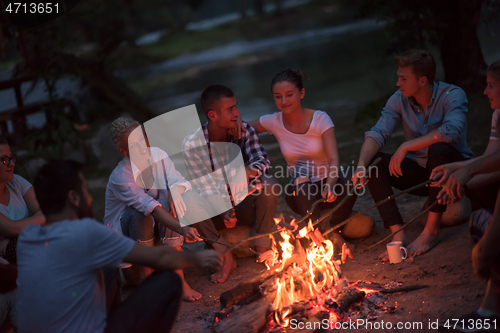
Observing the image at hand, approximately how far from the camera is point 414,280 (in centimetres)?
325

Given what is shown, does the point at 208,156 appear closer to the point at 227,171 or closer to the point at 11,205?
the point at 227,171

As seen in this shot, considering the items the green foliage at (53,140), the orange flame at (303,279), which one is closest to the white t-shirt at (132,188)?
the orange flame at (303,279)

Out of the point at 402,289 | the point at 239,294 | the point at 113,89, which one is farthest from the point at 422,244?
the point at 113,89

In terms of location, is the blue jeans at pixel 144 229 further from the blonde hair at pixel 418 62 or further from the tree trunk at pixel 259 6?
the tree trunk at pixel 259 6

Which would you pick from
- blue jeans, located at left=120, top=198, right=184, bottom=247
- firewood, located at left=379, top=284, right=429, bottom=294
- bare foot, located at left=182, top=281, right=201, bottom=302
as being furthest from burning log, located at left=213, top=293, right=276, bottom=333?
blue jeans, located at left=120, top=198, right=184, bottom=247

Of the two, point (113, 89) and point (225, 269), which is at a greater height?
point (113, 89)

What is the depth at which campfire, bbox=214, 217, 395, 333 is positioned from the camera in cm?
288

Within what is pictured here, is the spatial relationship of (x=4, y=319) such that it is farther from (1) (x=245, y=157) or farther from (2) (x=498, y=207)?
(2) (x=498, y=207)

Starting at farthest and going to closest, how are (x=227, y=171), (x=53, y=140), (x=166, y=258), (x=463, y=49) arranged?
(x=53, y=140) → (x=463, y=49) → (x=227, y=171) → (x=166, y=258)

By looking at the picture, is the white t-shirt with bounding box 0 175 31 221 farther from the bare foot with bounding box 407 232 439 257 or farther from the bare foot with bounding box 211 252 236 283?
the bare foot with bounding box 407 232 439 257

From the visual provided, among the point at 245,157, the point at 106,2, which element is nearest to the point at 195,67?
the point at 106,2

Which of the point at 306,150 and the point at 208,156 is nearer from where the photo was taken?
the point at 306,150

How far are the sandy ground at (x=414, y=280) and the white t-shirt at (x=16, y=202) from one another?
149 cm

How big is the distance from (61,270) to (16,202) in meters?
1.71
